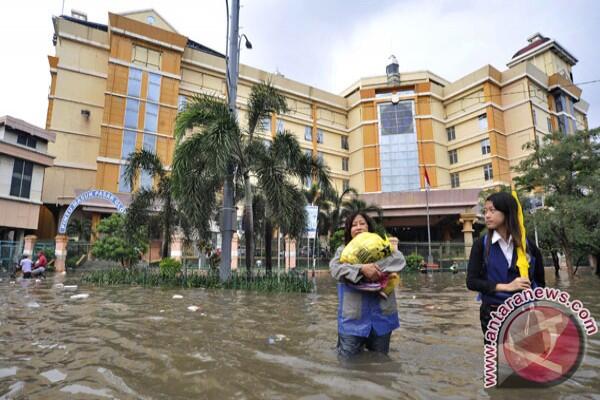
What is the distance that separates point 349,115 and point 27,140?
32442mm

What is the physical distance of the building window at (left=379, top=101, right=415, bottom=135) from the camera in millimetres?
39969

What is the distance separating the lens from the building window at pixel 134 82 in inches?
1237

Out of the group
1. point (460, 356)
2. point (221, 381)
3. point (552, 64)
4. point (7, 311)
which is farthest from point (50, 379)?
point (552, 64)

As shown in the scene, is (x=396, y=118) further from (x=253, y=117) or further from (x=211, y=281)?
(x=211, y=281)

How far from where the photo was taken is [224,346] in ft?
12.2

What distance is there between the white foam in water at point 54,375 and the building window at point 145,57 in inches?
1357

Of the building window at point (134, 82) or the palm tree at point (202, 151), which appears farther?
the building window at point (134, 82)

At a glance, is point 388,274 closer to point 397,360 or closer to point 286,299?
point 397,360

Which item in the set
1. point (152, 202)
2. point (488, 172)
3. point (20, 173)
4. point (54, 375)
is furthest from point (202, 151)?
point (488, 172)

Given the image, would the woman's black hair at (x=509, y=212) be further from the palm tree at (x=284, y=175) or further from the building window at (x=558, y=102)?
the building window at (x=558, y=102)

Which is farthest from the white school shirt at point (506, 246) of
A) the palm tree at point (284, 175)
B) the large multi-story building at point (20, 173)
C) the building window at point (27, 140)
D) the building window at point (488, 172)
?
the building window at point (488, 172)

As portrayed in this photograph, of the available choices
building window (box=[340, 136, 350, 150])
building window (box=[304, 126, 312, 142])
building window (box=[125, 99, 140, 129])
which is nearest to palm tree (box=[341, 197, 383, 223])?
building window (box=[304, 126, 312, 142])

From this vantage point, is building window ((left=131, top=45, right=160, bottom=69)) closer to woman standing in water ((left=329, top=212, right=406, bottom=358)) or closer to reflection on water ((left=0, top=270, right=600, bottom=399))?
reflection on water ((left=0, top=270, right=600, bottom=399))

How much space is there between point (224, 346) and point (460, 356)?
7.72 ft
